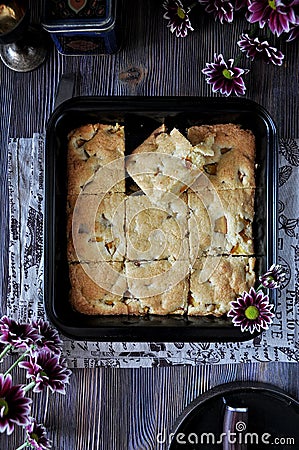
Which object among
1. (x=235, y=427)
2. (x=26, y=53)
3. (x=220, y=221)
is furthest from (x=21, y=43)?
(x=235, y=427)

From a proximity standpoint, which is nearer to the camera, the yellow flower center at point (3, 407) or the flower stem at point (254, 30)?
the yellow flower center at point (3, 407)

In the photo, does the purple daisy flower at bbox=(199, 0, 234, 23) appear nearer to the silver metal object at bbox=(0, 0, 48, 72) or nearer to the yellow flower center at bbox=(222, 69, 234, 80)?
the yellow flower center at bbox=(222, 69, 234, 80)

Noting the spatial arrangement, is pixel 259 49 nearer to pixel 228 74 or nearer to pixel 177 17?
pixel 228 74

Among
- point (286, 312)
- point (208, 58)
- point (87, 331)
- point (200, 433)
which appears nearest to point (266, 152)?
point (208, 58)

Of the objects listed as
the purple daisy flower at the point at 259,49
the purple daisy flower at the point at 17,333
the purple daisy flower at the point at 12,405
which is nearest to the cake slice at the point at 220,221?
the purple daisy flower at the point at 259,49

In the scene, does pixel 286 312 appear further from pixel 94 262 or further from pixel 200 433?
pixel 94 262

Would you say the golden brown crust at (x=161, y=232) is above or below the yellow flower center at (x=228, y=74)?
below

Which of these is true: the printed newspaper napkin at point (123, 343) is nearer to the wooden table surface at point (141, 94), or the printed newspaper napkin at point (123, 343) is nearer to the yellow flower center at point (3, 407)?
the wooden table surface at point (141, 94)
